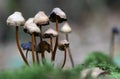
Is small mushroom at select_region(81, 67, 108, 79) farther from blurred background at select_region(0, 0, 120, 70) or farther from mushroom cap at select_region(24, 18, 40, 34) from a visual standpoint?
blurred background at select_region(0, 0, 120, 70)

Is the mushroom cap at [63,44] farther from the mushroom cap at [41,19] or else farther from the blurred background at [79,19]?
the blurred background at [79,19]

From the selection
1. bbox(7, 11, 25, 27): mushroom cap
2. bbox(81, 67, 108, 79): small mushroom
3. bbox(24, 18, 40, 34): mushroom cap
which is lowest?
bbox(81, 67, 108, 79): small mushroom

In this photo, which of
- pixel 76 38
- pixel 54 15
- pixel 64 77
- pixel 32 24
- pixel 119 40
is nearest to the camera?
pixel 64 77

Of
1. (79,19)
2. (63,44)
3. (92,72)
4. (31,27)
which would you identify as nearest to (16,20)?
(31,27)

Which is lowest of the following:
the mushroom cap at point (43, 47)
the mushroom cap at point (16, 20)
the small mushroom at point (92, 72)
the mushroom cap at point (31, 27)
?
the small mushroom at point (92, 72)

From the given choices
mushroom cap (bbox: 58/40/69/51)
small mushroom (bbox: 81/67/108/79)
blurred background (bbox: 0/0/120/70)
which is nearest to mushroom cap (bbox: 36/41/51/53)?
mushroom cap (bbox: 58/40/69/51)

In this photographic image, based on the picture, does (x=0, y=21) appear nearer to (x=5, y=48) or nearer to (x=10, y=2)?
(x=10, y=2)

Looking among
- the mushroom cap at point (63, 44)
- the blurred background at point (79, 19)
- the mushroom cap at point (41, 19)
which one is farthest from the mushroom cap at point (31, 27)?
the blurred background at point (79, 19)

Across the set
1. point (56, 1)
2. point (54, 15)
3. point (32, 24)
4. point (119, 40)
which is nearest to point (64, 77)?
point (32, 24)
